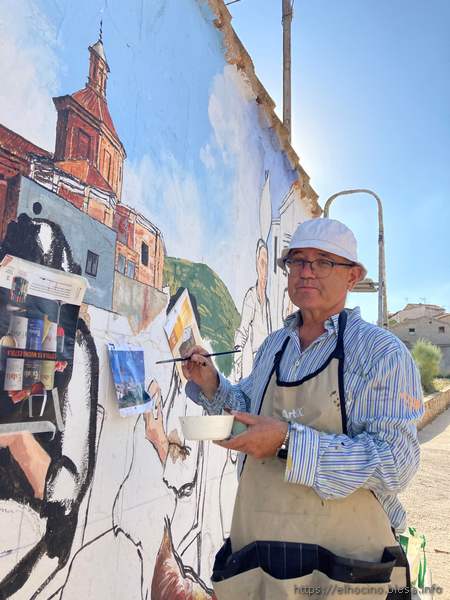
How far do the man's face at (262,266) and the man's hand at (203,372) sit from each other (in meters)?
2.12

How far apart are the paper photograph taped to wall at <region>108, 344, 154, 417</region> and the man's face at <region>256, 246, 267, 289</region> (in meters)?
2.03

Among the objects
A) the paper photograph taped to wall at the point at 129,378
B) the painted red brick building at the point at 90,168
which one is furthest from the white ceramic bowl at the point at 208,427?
the painted red brick building at the point at 90,168

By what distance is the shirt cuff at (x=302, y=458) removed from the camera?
1420 mm

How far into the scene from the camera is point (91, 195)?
191cm

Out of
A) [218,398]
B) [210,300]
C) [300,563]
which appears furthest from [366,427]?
[210,300]

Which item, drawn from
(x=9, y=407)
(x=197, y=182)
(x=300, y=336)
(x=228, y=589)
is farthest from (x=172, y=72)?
(x=228, y=589)

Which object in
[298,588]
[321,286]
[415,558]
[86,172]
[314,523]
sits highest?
[86,172]

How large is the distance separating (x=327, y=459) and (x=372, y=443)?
0.15 m

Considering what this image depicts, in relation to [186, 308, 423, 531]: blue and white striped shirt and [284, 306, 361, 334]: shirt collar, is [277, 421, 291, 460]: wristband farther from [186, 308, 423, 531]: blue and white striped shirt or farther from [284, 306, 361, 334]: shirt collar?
[284, 306, 361, 334]: shirt collar

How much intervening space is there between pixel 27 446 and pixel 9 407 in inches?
6.4

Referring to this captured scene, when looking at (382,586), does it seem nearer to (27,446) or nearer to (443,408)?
(27,446)

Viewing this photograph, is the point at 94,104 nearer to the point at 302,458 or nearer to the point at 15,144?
the point at 15,144

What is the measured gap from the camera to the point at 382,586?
4.67 ft

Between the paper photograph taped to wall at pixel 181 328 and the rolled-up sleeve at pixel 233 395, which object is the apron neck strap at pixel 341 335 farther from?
the paper photograph taped to wall at pixel 181 328
